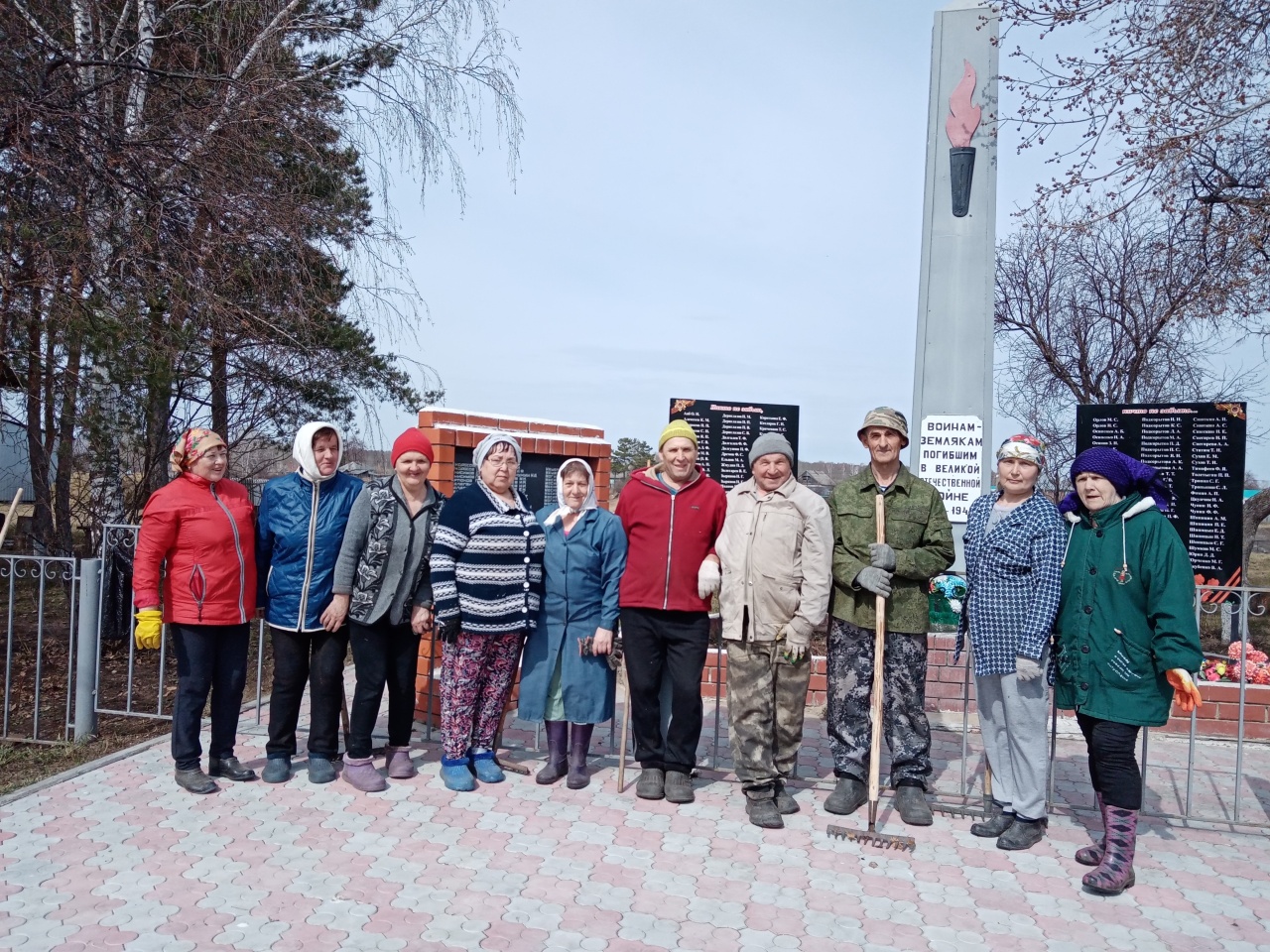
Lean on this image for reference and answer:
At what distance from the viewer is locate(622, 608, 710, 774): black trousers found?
174 inches

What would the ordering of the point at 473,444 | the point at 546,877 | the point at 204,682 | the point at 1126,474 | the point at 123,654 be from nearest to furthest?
the point at 546,877 → the point at 1126,474 → the point at 204,682 → the point at 473,444 → the point at 123,654

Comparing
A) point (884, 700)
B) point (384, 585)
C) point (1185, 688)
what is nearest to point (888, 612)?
point (884, 700)

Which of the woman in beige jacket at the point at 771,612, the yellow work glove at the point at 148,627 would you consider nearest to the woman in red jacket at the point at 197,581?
the yellow work glove at the point at 148,627

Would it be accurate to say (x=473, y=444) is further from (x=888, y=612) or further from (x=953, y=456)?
(x=953, y=456)

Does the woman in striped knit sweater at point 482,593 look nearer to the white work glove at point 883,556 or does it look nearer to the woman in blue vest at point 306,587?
the woman in blue vest at point 306,587

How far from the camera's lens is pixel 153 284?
20.6ft

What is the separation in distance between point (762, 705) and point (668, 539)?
0.84 metres

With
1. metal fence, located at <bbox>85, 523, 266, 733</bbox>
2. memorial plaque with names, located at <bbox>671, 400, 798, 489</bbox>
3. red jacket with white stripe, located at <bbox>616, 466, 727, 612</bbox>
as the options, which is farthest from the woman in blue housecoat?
memorial plaque with names, located at <bbox>671, 400, 798, 489</bbox>

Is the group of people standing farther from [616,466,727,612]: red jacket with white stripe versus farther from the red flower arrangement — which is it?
the red flower arrangement

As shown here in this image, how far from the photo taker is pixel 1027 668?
387 centimetres

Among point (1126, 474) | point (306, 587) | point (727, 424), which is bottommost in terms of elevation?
point (306, 587)

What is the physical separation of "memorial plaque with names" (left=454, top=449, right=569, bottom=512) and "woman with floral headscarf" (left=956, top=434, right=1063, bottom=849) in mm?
2636

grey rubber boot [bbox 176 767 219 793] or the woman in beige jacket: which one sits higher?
the woman in beige jacket

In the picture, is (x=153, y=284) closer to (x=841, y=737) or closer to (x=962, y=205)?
(x=841, y=737)
